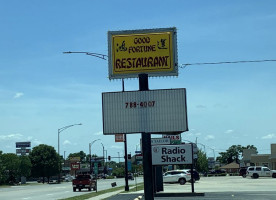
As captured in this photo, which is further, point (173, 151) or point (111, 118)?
point (173, 151)

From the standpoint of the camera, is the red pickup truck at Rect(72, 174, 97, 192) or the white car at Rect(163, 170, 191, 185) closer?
the red pickup truck at Rect(72, 174, 97, 192)

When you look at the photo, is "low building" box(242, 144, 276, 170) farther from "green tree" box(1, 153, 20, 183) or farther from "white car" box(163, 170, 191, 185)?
"green tree" box(1, 153, 20, 183)

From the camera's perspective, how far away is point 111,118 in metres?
15.7

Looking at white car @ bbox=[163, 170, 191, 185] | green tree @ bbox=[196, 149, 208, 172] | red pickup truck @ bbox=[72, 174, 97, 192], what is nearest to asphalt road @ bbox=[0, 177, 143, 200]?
red pickup truck @ bbox=[72, 174, 97, 192]

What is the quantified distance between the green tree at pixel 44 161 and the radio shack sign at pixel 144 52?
92.9m

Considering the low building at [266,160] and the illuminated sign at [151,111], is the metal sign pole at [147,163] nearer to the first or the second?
the illuminated sign at [151,111]

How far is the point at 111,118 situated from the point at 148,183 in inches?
97.2

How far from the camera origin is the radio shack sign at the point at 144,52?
15.9 meters

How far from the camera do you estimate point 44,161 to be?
353 ft

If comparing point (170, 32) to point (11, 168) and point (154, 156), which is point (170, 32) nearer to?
point (154, 156)

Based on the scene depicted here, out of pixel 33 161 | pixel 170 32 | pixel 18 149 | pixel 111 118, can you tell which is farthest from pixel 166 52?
pixel 18 149

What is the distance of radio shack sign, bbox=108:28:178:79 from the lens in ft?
52.2

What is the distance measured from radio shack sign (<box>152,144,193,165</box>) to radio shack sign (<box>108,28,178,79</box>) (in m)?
12.4

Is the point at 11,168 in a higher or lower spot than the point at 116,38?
lower
